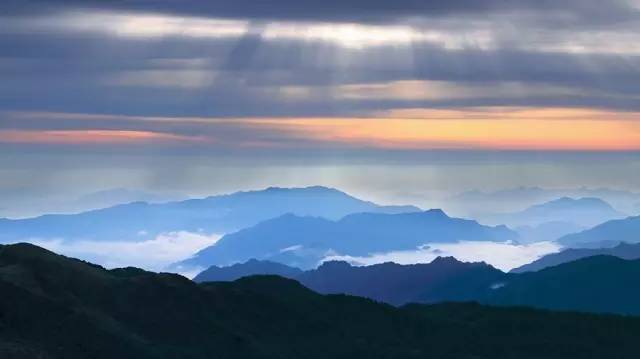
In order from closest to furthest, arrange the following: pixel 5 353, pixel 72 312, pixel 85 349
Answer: pixel 5 353 → pixel 85 349 → pixel 72 312

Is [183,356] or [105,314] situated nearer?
[183,356]

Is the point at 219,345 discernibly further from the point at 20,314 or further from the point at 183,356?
the point at 20,314

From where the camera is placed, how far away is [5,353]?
15938 cm

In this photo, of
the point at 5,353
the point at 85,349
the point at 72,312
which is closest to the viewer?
the point at 5,353

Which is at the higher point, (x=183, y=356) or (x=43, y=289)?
(x=43, y=289)

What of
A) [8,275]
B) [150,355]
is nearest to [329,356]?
[150,355]

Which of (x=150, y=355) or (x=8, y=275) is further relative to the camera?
(x=8, y=275)

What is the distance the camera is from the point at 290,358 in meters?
195

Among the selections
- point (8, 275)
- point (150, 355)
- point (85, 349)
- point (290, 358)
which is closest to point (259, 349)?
point (290, 358)

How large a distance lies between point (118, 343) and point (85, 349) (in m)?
7.34

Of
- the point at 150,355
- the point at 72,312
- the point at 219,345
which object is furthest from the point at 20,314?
the point at 219,345

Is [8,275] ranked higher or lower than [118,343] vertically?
higher

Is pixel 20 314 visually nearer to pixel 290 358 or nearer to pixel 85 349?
pixel 85 349

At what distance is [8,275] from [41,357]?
37.1 meters
